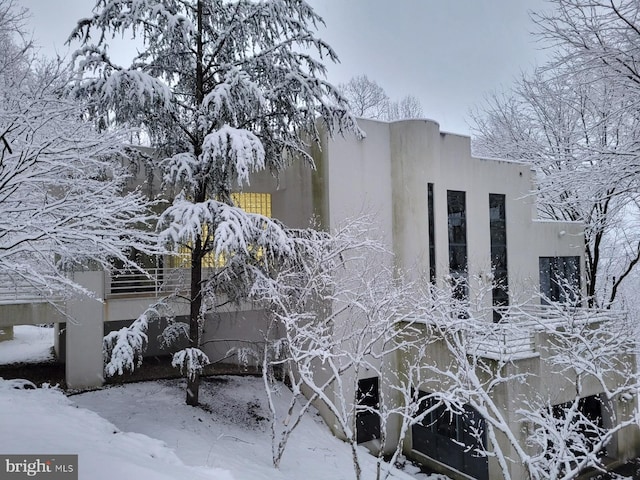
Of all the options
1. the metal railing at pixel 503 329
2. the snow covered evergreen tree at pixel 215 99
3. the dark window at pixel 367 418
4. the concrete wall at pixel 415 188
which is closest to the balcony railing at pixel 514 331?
the metal railing at pixel 503 329

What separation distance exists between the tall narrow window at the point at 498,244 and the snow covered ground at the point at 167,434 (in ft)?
23.3

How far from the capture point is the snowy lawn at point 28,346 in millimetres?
14867

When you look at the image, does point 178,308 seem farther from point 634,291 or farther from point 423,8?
point 423,8

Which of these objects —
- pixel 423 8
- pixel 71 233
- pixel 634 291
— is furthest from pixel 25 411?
pixel 423 8

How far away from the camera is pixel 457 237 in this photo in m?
14.7

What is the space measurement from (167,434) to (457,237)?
10.5 metres

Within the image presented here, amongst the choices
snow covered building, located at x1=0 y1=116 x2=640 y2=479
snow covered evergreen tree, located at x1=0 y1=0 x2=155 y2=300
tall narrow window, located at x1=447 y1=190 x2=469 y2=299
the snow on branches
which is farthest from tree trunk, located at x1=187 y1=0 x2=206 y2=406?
tall narrow window, located at x1=447 y1=190 x2=469 y2=299

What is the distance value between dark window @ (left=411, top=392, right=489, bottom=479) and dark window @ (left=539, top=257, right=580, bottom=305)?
7590mm

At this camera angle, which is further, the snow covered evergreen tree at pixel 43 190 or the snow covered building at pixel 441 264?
the snow covered building at pixel 441 264

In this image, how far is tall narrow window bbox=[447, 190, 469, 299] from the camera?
47.6ft

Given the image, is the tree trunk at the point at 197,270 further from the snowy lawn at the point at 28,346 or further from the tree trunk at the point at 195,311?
the snowy lawn at the point at 28,346

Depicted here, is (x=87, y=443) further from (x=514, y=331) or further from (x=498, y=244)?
(x=498, y=244)

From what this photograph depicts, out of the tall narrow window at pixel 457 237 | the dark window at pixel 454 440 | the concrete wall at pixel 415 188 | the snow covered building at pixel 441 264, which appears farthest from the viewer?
the tall narrow window at pixel 457 237

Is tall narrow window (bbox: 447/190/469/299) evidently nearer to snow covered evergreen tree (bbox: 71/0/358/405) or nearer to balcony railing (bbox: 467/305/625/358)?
balcony railing (bbox: 467/305/625/358)
